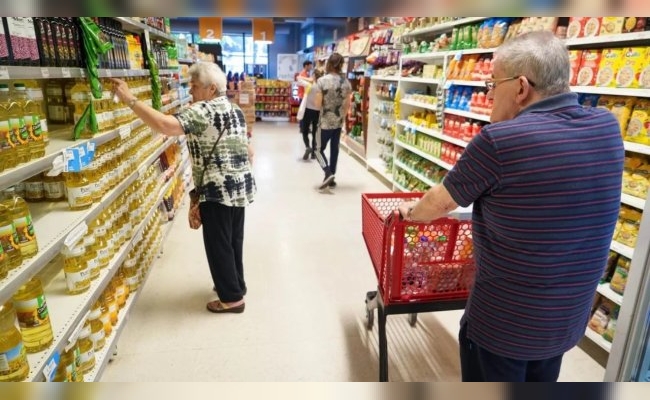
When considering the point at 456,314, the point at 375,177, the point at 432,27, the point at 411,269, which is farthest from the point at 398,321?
the point at 375,177

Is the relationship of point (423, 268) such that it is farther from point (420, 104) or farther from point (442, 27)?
point (442, 27)

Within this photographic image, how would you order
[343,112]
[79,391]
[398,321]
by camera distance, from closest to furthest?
[79,391], [398,321], [343,112]

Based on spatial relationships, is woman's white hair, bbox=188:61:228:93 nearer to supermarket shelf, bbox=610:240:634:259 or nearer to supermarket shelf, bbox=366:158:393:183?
supermarket shelf, bbox=610:240:634:259

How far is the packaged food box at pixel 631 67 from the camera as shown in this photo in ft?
8.16

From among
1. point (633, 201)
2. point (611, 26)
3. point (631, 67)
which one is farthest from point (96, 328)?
point (611, 26)

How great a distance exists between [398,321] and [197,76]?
217 centimetres

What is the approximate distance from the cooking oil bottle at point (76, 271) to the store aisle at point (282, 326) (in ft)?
2.17

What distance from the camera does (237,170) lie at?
2.93 meters

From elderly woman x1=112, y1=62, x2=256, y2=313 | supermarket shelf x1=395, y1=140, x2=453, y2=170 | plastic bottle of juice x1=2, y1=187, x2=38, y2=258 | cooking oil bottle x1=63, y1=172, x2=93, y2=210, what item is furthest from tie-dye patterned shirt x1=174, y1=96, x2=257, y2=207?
supermarket shelf x1=395, y1=140, x2=453, y2=170

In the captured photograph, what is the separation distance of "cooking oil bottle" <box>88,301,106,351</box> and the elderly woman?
83 centimetres

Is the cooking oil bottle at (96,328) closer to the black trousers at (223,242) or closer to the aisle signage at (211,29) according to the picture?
the black trousers at (223,242)

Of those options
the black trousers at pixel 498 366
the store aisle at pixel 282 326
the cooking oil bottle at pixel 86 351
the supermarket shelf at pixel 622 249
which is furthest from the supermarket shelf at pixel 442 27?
the cooking oil bottle at pixel 86 351

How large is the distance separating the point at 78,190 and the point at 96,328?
0.79 meters

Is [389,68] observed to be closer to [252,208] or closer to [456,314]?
[252,208]
